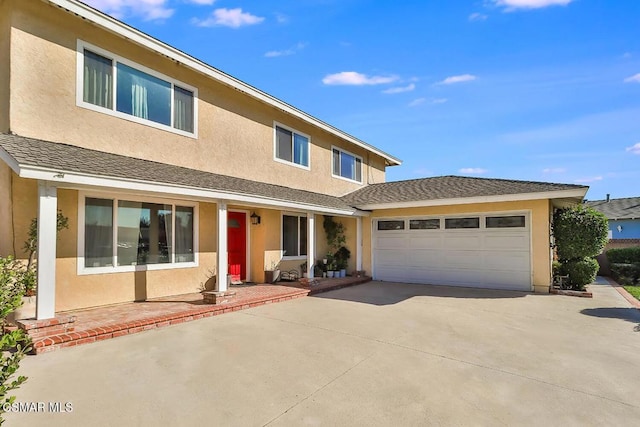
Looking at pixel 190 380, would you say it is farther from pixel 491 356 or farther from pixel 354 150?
pixel 354 150

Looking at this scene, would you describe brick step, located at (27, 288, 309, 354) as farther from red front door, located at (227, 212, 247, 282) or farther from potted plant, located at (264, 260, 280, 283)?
red front door, located at (227, 212, 247, 282)

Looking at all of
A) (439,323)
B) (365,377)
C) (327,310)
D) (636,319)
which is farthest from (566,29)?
(365,377)

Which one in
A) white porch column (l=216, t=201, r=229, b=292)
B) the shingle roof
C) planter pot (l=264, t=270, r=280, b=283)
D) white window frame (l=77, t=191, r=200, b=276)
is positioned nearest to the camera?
the shingle roof

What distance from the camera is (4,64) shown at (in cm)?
674

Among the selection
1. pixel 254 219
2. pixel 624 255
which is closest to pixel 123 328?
pixel 254 219

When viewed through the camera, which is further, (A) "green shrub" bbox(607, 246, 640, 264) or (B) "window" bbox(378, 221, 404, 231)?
(A) "green shrub" bbox(607, 246, 640, 264)

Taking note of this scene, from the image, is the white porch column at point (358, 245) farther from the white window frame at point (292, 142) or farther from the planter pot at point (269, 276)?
the planter pot at point (269, 276)

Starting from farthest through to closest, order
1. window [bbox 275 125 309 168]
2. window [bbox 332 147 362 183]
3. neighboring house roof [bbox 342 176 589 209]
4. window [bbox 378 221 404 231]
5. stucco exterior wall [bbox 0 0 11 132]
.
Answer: window [bbox 332 147 362 183], window [bbox 378 221 404 231], window [bbox 275 125 309 168], neighboring house roof [bbox 342 176 589 209], stucco exterior wall [bbox 0 0 11 132]

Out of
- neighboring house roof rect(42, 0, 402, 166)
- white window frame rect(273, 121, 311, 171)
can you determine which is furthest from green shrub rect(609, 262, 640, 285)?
white window frame rect(273, 121, 311, 171)

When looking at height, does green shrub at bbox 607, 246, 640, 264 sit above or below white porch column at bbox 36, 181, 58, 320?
below

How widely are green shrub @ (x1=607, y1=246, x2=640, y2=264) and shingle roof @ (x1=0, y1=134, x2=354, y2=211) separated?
645 inches

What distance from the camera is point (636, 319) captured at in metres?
7.79

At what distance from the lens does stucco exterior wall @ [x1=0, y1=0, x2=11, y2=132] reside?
6609mm

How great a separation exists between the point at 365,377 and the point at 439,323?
3.43 meters
